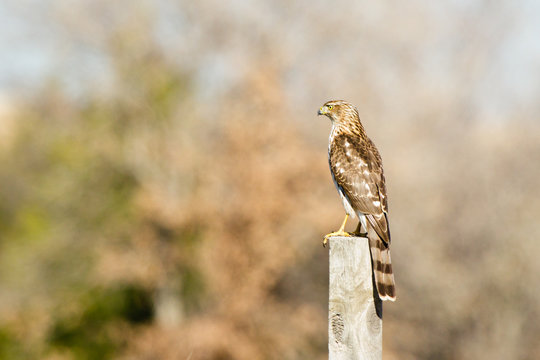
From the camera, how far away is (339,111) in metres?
4.71

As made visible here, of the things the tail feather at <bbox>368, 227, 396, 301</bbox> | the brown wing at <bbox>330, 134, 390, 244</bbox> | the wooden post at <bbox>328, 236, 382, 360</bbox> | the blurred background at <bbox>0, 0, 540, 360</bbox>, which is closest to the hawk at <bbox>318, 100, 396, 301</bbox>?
the brown wing at <bbox>330, 134, 390, 244</bbox>

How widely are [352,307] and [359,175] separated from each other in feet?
4.36

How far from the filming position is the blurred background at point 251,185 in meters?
13.8

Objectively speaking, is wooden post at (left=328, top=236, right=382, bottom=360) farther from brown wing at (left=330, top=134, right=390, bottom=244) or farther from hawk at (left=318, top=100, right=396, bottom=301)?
brown wing at (left=330, top=134, right=390, bottom=244)

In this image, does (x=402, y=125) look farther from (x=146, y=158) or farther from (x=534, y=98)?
(x=146, y=158)

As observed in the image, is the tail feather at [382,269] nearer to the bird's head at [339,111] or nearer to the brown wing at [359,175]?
the brown wing at [359,175]

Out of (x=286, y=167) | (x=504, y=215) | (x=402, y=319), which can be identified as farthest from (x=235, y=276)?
(x=504, y=215)

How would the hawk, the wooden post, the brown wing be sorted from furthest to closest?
the brown wing < the hawk < the wooden post

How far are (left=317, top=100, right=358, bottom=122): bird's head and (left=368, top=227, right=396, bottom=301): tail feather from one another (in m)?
1.53

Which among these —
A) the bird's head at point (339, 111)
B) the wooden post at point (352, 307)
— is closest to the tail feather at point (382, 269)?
the wooden post at point (352, 307)

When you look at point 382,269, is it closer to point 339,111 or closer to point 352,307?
point 352,307

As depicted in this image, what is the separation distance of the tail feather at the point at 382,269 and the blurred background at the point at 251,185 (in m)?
10.5

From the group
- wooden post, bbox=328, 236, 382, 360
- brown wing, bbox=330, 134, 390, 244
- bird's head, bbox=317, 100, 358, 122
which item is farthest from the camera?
bird's head, bbox=317, 100, 358, 122

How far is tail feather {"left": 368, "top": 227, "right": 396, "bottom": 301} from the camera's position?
296 centimetres
